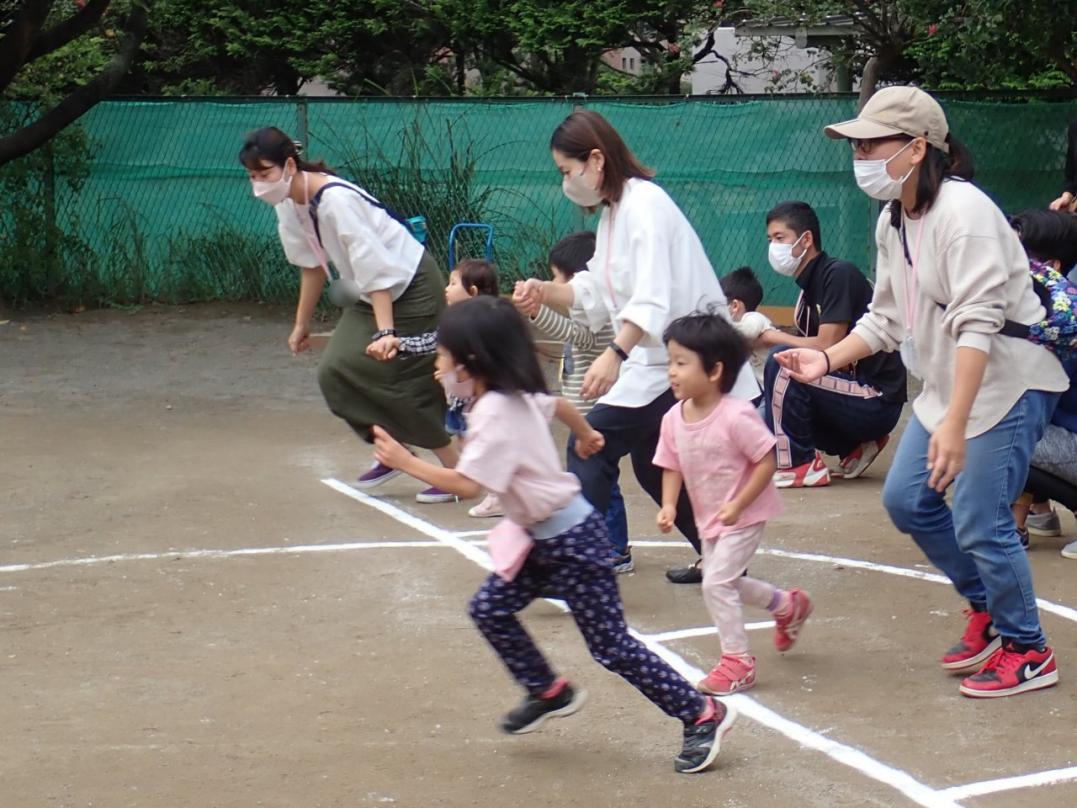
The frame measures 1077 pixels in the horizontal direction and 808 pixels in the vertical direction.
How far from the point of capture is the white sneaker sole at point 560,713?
4199 millimetres

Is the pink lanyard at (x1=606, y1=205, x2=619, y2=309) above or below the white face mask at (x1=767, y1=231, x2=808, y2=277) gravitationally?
above

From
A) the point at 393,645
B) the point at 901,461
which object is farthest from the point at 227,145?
the point at 901,461

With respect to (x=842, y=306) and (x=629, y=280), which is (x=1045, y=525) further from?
(x=629, y=280)

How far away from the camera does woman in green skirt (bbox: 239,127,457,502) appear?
682 cm

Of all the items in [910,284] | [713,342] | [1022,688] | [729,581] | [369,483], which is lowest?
→ [369,483]

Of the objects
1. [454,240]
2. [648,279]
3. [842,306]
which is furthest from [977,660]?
[454,240]

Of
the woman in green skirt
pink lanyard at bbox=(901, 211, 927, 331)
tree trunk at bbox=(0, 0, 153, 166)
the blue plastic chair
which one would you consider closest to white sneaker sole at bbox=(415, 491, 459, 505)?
the woman in green skirt

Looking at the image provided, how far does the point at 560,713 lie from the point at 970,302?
163 centimetres

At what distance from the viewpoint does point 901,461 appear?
4.56m

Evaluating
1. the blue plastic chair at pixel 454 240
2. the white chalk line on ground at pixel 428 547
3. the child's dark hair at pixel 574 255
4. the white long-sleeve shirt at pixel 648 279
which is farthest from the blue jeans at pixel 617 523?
the blue plastic chair at pixel 454 240

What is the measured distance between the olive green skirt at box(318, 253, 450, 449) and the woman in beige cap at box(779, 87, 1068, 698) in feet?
10.3

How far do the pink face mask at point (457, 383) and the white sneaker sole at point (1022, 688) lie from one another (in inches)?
71.3

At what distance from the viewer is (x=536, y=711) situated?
420 cm

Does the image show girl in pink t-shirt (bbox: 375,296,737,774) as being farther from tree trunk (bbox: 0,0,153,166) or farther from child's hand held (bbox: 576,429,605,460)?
tree trunk (bbox: 0,0,153,166)
